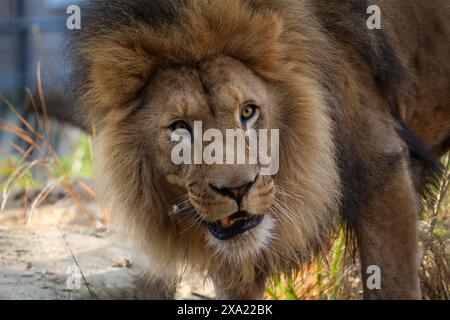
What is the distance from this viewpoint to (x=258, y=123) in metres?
3.45

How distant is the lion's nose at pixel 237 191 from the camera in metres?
3.18

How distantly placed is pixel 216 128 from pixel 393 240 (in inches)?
43.2

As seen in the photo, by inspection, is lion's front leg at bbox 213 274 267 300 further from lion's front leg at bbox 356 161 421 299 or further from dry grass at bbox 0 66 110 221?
dry grass at bbox 0 66 110 221

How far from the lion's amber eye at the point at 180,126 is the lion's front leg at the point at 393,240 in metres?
1.01

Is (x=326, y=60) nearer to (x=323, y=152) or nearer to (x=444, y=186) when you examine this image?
(x=323, y=152)

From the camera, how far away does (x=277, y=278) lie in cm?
439

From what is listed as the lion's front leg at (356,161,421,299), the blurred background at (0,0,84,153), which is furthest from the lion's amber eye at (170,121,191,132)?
the blurred background at (0,0,84,153)

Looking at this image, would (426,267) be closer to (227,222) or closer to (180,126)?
(227,222)

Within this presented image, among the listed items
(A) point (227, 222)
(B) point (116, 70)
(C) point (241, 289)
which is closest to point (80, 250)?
(C) point (241, 289)

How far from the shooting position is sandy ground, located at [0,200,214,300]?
15.5 ft
